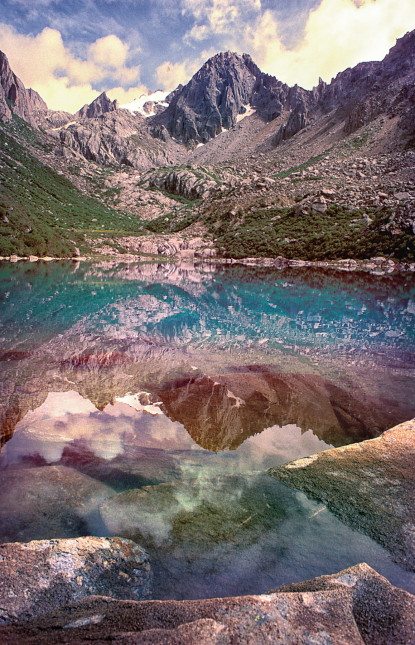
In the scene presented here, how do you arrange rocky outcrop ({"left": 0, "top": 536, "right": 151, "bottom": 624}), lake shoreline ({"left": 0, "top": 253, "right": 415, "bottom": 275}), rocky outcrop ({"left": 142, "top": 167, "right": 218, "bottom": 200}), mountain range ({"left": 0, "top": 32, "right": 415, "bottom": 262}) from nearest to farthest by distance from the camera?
rocky outcrop ({"left": 0, "top": 536, "right": 151, "bottom": 624}) → lake shoreline ({"left": 0, "top": 253, "right": 415, "bottom": 275}) → mountain range ({"left": 0, "top": 32, "right": 415, "bottom": 262}) → rocky outcrop ({"left": 142, "top": 167, "right": 218, "bottom": 200})

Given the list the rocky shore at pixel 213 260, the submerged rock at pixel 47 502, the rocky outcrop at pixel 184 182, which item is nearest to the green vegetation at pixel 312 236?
the rocky shore at pixel 213 260

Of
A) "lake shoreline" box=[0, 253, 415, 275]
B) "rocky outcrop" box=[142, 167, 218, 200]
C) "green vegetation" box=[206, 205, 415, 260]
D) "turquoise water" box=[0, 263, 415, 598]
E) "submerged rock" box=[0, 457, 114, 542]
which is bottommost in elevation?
"submerged rock" box=[0, 457, 114, 542]

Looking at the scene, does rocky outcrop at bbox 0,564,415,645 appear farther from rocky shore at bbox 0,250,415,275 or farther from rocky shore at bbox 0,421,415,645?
rocky shore at bbox 0,250,415,275

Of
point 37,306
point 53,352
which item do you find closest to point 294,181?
point 37,306

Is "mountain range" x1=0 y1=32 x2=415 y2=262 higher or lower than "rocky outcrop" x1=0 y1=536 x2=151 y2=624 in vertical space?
higher

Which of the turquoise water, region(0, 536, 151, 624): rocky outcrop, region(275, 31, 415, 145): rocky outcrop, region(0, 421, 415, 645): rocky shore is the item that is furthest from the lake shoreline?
region(0, 536, 151, 624): rocky outcrop

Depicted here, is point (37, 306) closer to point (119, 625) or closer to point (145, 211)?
point (119, 625)

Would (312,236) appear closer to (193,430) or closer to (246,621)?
(193,430)
